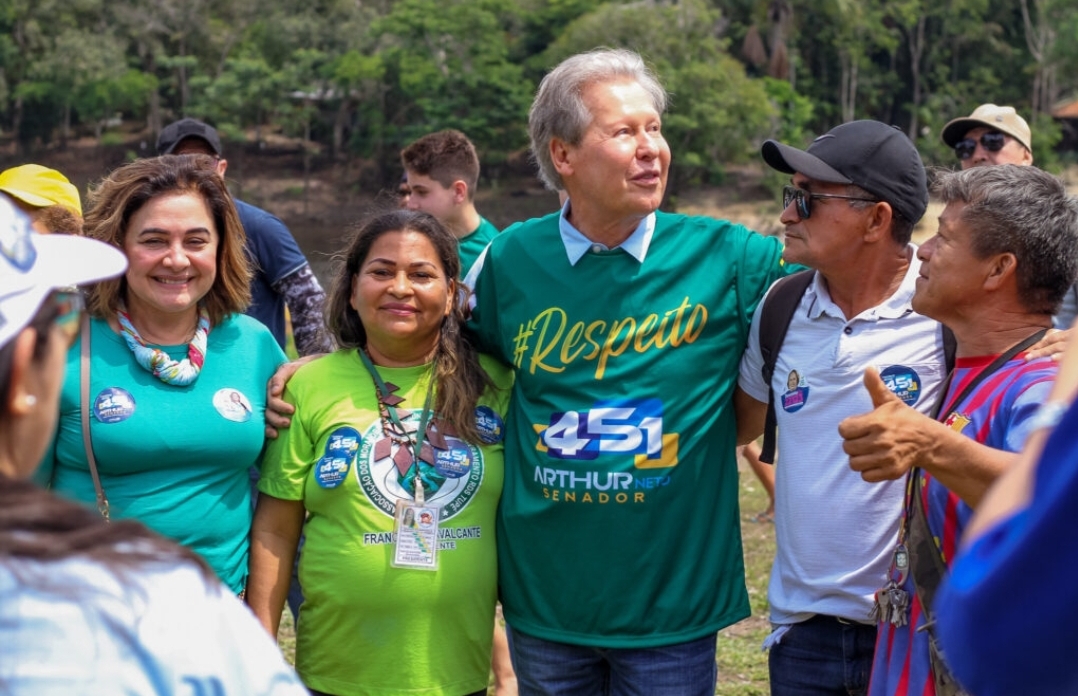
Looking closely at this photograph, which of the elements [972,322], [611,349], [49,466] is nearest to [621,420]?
[611,349]

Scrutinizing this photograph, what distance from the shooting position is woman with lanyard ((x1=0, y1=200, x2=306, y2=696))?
4.23ft

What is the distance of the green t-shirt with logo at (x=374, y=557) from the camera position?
11.0ft

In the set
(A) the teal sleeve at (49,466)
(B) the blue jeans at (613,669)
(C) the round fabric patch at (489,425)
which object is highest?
(C) the round fabric patch at (489,425)

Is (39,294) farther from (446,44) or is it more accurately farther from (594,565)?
(446,44)

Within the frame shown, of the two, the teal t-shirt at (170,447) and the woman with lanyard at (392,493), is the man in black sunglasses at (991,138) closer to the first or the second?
the woman with lanyard at (392,493)

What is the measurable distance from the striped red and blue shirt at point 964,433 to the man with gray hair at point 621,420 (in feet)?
2.19

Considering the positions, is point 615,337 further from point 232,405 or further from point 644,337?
point 232,405

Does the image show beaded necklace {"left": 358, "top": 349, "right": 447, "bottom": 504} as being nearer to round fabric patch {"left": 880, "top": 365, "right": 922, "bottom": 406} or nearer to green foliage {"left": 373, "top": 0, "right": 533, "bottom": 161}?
round fabric patch {"left": 880, "top": 365, "right": 922, "bottom": 406}

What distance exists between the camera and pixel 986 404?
2668 mm

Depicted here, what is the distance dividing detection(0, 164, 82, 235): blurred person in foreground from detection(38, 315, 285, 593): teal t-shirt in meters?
0.98

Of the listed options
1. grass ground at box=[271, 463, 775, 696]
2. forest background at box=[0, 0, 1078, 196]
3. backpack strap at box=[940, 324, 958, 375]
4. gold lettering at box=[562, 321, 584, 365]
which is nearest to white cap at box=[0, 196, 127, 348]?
gold lettering at box=[562, 321, 584, 365]

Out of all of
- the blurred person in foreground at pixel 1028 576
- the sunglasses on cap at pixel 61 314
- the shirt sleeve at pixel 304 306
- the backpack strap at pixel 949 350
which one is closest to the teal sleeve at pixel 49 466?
the shirt sleeve at pixel 304 306

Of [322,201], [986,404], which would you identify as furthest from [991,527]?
[322,201]

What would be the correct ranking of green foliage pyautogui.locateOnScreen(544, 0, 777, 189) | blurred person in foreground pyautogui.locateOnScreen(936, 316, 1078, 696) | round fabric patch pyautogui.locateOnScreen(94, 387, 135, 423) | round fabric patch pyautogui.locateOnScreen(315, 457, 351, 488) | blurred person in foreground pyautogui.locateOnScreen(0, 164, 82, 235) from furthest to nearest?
green foliage pyautogui.locateOnScreen(544, 0, 777, 189), blurred person in foreground pyautogui.locateOnScreen(0, 164, 82, 235), round fabric patch pyautogui.locateOnScreen(315, 457, 351, 488), round fabric patch pyautogui.locateOnScreen(94, 387, 135, 423), blurred person in foreground pyautogui.locateOnScreen(936, 316, 1078, 696)
